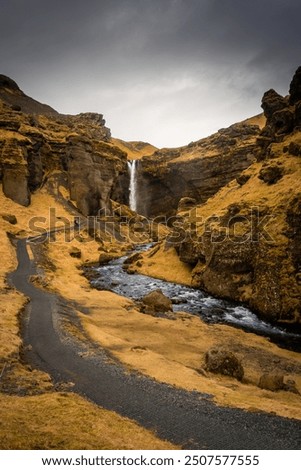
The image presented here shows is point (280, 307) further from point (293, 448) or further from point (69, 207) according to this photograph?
point (69, 207)

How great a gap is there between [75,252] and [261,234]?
25431 millimetres

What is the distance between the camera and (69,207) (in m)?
59.6

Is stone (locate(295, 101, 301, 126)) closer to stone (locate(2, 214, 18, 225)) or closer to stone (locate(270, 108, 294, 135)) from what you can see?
stone (locate(270, 108, 294, 135))

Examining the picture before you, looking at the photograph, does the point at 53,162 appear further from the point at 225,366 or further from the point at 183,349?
the point at 225,366

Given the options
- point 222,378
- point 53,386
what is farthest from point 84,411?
point 222,378

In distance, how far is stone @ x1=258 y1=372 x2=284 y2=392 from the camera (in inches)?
443

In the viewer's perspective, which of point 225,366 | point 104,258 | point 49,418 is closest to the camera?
point 49,418

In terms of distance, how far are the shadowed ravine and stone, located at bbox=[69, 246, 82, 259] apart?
26860 mm

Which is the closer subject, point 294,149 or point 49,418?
point 49,418

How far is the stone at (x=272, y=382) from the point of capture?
11258 millimetres

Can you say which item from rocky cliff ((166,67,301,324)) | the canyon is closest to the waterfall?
the canyon

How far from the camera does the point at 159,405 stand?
8.26m

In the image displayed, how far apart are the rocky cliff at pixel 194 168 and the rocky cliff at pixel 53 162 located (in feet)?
37.1

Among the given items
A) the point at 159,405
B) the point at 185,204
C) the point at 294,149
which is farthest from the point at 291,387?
the point at 185,204
